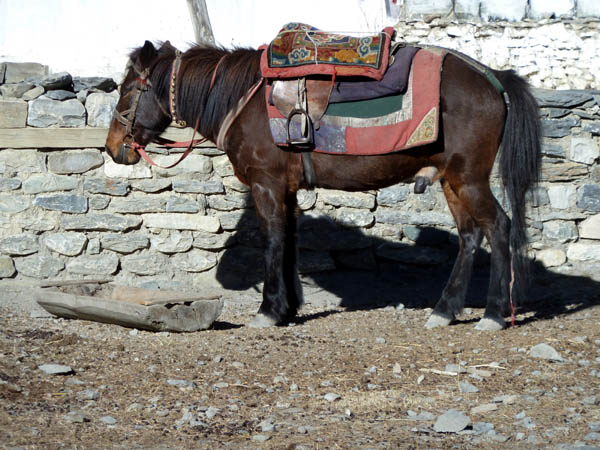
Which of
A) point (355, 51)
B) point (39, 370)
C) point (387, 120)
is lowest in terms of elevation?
point (39, 370)

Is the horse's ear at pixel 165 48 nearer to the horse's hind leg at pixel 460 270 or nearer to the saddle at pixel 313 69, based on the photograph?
the saddle at pixel 313 69

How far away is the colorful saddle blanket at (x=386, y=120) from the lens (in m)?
4.50

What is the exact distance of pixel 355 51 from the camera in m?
4.61

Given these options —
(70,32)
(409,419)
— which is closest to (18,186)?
(70,32)

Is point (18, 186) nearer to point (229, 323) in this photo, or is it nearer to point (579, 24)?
point (229, 323)

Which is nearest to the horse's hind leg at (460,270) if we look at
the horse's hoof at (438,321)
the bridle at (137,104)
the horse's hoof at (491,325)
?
the horse's hoof at (438,321)

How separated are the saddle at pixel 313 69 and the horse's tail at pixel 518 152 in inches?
28.4

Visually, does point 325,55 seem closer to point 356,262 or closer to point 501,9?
point 356,262

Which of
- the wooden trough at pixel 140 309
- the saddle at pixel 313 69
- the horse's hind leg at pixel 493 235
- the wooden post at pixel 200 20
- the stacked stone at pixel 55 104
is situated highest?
the wooden post at pixel 200 20

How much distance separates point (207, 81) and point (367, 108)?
3.75 feet

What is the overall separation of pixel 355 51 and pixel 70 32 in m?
4.07

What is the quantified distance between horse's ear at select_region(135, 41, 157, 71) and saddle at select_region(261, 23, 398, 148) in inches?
33.3

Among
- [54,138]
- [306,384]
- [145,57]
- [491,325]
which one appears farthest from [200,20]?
[306,384]

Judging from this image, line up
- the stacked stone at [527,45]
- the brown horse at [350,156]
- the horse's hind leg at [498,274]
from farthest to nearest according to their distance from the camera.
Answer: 1. the stacked stone at [527,45]
2. the horse's hind leg at [498,274]
3. the brown horse at [350,156]
